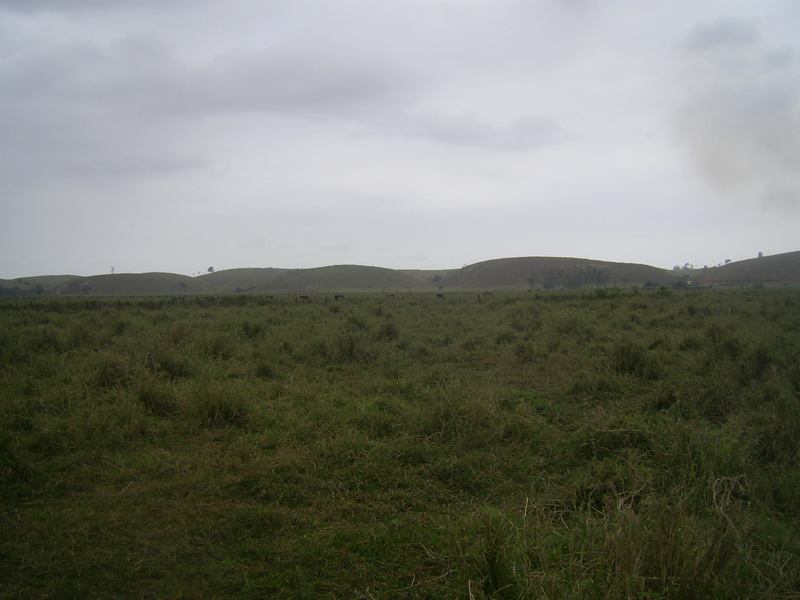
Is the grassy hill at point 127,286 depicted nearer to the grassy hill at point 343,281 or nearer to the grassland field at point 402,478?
the grassy hill at point 343,281

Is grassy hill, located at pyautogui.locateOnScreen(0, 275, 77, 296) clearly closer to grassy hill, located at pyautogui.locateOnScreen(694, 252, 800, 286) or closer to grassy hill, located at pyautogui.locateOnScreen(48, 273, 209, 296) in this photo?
grassy hill, located at pyautogui.locateOnScreen(48, 273, 209, 296)

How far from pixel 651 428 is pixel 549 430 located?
120 centimetres

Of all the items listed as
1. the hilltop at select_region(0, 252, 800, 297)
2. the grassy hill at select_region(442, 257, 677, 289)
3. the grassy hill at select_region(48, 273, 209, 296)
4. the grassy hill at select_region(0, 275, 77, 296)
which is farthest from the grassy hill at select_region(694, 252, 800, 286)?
the grassy hill at select_region(0, 275, 77, 296)

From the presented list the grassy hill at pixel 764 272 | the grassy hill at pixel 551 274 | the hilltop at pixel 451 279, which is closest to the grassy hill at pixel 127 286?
the hilltop at pixel 451 279

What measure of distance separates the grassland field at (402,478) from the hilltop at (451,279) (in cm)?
9329

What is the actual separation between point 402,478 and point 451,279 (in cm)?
12803

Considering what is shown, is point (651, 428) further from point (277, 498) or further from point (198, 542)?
point (198, 542)

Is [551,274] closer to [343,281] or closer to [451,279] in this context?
[451,279]

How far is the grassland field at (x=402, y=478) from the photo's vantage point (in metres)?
2.94

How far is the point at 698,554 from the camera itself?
2.52m

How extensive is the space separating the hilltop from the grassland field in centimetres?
9329

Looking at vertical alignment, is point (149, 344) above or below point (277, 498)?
above

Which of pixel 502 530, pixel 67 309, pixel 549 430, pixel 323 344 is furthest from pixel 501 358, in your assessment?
pixel 67 309

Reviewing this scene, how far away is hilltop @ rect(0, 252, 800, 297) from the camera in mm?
98750
